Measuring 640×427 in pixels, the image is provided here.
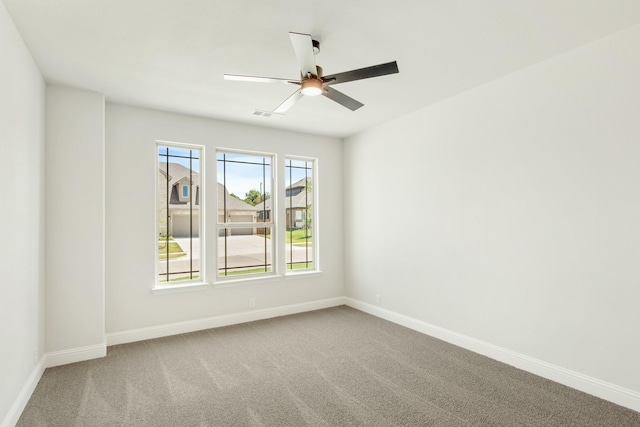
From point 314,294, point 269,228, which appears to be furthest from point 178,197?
point 314,294

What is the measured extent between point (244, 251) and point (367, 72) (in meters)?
3.23

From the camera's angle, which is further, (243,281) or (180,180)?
(243,281)

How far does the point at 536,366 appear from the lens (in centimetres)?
292

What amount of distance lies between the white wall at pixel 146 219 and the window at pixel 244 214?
17 cm

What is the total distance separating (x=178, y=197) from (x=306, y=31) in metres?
2.78

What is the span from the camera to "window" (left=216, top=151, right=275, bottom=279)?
454cm

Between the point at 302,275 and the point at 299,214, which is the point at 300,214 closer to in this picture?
the point at 299,214

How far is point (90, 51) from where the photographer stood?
2.67m

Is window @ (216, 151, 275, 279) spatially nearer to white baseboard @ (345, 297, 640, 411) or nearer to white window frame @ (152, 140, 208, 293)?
white window frame @ (152, 140, 208, 293)

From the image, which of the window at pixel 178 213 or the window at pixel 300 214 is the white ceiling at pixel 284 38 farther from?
the window at pixel 300 214

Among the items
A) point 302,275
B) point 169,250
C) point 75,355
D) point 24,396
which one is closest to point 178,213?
point 169,250

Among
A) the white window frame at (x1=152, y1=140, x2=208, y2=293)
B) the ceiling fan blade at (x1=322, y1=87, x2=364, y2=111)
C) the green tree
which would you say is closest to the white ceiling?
the ceiling fan blade at (x1=322, y1=87, x2=364, y2=111)

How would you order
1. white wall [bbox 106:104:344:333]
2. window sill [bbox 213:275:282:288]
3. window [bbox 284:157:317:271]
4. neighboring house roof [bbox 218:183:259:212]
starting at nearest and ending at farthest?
white wall [bbox 106:104:344:333]
window sill [bbox 213:275:282:288]
neighboring house roof [bbox 218:183:259:212]
window [bbox 284:157:317:271]

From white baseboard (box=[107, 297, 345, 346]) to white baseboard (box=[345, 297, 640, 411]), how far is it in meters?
1.26
